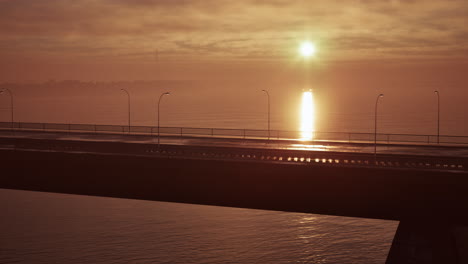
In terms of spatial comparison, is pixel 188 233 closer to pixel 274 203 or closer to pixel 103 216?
pixel 103 216

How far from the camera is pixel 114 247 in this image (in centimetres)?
5122

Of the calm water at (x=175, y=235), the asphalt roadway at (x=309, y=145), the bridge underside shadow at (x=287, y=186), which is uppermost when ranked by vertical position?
the asphalt roadway at (x=309, y=145)

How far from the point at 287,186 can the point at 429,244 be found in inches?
415

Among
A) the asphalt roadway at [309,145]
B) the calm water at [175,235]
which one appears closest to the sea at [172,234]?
the calm water at [175,235]

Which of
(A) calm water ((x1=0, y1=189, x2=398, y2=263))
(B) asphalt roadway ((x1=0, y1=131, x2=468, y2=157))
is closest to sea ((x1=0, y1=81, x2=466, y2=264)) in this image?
(A) calm water ((x1=0, y1=189, x2=398, y2=263))

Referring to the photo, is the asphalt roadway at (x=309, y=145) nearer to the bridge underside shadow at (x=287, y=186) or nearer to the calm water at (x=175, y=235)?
the calm water at (x=175, y=235)

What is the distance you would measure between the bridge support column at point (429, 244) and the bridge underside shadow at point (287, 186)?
6 centimetres

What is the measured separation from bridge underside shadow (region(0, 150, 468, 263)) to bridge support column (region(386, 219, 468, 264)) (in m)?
0.06

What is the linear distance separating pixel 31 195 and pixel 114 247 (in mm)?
35352

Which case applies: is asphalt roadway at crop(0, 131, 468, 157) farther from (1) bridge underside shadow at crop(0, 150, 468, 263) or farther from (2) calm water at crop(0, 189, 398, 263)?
(1) bridge underside shadow at crop(0, 150, 468, 263)

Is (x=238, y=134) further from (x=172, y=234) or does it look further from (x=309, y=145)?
(x=172, y=234)

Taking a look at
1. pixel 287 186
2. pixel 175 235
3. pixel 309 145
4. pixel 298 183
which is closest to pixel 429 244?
pixel 298 183

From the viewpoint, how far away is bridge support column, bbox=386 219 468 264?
32.9 meters

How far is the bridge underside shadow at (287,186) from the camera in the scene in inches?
1341
